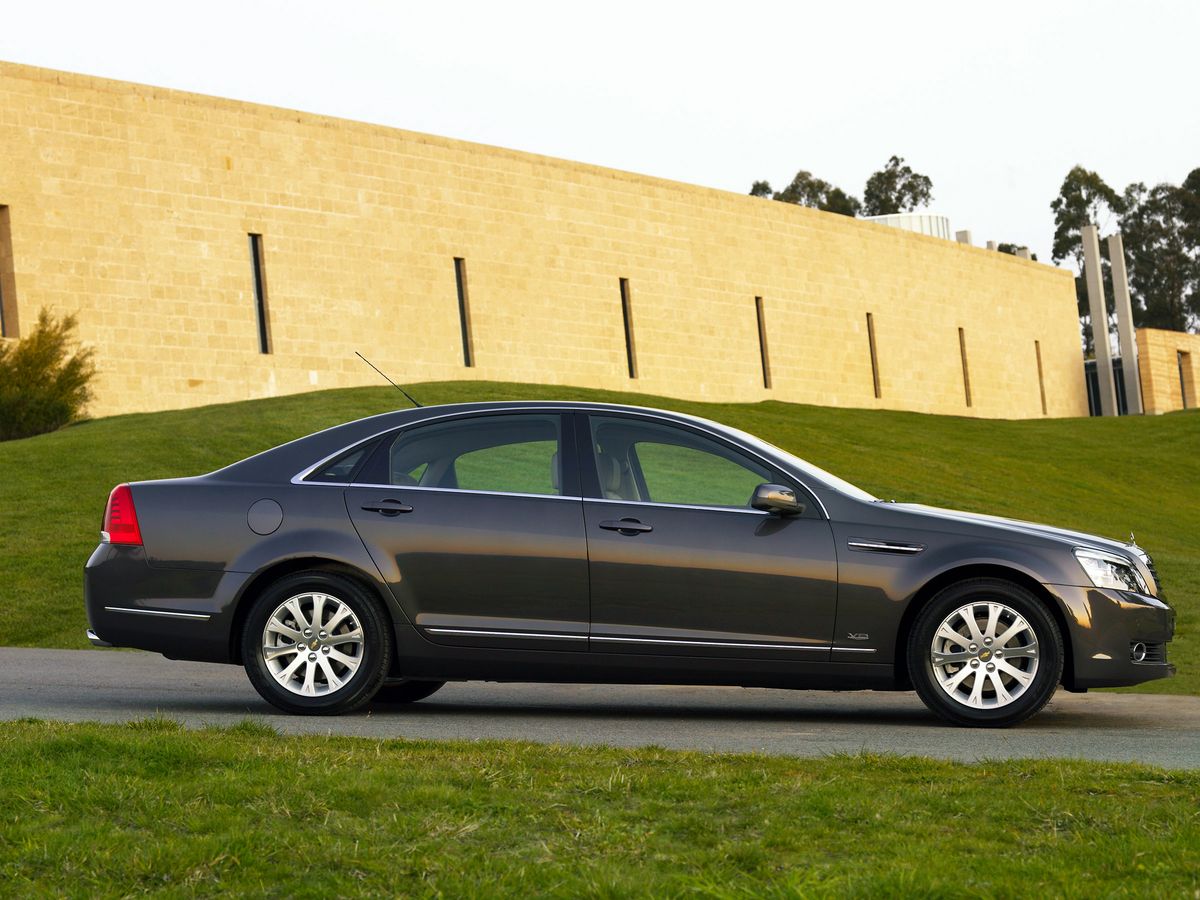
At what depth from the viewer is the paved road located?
23.4 ft

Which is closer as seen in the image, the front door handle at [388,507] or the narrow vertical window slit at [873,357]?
the front door handle at [388,507]

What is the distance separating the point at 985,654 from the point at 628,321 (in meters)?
37.1

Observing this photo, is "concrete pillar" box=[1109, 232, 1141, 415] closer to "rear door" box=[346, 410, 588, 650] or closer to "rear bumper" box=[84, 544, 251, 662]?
"rear door" box=[346, 410, 588, 650]

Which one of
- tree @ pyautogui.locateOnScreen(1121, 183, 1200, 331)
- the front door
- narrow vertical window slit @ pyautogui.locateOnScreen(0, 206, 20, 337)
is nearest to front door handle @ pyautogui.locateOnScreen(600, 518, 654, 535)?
the front door

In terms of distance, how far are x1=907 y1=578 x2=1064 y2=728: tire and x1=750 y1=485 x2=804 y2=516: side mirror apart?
82cm

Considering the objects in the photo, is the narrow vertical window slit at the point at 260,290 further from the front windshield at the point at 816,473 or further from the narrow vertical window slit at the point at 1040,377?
the narrow vertical window slit at the point at 1040,377

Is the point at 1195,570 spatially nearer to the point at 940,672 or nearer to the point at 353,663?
the point at 940,672

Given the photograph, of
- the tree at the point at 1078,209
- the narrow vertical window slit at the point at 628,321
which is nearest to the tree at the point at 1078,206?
the tree at the point at 1078,209

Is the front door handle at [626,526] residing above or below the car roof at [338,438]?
below

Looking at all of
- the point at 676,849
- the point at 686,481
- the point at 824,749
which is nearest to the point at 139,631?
the point at 686,481

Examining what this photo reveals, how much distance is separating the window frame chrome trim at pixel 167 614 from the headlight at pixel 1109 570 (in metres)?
4.48

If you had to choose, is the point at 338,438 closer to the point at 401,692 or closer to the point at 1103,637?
the point at 401,692

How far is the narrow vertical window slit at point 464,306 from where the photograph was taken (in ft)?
132

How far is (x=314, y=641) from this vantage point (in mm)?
8102
